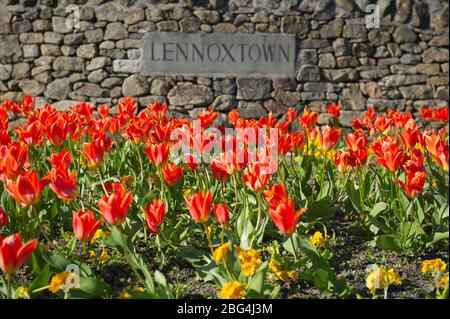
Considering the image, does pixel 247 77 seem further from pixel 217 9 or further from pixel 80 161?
pixel 80 161

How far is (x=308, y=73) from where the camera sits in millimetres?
6504

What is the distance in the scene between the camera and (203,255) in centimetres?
190

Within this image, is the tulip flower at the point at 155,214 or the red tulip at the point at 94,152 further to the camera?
the red tulip at the point at 94,152

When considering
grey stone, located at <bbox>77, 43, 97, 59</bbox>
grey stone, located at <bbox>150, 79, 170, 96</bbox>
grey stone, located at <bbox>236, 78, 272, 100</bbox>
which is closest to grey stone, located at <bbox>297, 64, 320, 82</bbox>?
grey stone, located at <bbox>236, 78, 272, 100</bbox>

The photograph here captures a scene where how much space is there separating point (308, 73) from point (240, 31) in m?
0.90

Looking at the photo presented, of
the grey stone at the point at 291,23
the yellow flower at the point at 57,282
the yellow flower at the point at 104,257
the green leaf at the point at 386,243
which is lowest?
the yellow flower at the point at 104,257

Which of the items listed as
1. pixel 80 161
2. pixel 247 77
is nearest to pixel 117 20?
pixel 247 77

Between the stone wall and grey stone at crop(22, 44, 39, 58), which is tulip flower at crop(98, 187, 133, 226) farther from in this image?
grey stone at crop(22, 44, 39, 58)

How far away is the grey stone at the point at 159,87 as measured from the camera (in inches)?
254

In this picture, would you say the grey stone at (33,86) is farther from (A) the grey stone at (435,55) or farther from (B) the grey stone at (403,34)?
(A) the grey stone at (435,55)

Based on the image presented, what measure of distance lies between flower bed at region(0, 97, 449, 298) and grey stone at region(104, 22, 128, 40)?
383cm

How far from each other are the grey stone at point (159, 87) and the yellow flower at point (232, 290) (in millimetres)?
5171

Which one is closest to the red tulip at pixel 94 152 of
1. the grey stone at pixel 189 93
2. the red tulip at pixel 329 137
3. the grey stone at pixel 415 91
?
the red tulip at pixel 329 137

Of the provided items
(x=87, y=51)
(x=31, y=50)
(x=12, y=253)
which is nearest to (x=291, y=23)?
(x=87, y=51)
